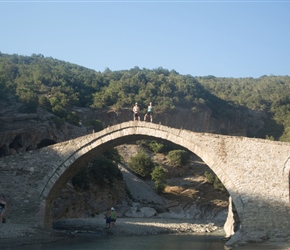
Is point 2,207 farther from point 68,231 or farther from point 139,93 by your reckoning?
point 139,93

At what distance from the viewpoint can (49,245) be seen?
1491 cm

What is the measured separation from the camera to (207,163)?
16.1 metres

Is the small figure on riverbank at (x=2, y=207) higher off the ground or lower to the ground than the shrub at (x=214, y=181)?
lower

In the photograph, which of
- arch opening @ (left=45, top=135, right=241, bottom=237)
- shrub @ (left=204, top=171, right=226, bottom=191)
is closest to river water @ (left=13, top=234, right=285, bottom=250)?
arch opening @ (left=45, top=135, right=241, bottom=237)

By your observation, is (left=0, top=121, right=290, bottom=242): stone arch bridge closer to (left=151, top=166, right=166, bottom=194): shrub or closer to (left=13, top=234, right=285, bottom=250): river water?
(left=13, top=234, right=285, bottom=250): river water

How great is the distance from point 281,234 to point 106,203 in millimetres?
16706

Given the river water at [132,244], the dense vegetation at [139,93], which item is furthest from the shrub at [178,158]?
the river water at [132,244]

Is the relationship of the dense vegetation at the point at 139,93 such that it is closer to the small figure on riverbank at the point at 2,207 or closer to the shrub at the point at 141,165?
the shrub at the point at 141,165

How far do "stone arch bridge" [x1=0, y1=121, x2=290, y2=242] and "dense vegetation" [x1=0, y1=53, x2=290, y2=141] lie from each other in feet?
67.3

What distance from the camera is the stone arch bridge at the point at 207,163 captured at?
593 inches

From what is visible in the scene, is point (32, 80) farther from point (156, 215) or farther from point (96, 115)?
point (156, 215)

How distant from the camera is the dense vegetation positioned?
1875 inches

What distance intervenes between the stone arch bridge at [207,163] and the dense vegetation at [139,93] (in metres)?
20.5

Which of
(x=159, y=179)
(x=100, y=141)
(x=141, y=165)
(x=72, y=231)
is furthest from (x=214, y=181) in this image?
(x=100, y=141)
